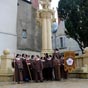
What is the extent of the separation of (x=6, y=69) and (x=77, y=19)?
1657 centimetres

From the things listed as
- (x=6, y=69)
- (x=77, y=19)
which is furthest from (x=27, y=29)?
(x=6, y=69)

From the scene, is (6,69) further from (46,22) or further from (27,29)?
(27,29)

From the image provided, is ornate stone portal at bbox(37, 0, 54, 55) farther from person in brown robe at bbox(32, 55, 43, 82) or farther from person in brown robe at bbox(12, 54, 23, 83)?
person in brown robe at bbox(12, 54, 23, 83)

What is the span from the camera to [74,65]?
1852cm

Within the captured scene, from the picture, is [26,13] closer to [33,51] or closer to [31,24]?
[31,24]

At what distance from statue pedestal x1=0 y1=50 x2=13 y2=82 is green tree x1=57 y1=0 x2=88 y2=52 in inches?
601

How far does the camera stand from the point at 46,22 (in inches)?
1005

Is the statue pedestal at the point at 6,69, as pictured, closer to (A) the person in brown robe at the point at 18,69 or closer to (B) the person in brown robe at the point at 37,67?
(A) the person in brown robe at the point at 18,69

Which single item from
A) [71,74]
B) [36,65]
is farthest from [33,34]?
[36,65]

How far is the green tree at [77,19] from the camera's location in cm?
3194

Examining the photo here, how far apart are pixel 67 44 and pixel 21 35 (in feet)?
40.6

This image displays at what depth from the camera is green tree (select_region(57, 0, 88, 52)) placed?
3194cm

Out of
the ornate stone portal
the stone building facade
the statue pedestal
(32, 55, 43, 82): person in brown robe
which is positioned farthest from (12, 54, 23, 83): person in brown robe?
the stone building facade

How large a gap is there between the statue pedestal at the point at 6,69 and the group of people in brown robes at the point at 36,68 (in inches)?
43.7
